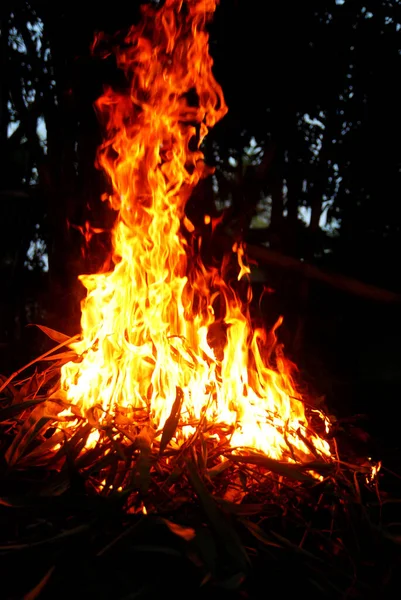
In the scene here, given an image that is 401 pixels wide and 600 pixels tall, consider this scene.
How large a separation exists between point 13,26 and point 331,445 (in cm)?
553

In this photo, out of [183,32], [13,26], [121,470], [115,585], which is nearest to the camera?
[115,585]

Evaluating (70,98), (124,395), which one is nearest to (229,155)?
(70,98)

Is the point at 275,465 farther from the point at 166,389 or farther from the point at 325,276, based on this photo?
the point at 325,276

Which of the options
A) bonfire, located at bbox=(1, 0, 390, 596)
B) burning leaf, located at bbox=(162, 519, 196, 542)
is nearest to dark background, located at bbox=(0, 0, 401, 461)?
bonfire, located at bbox=(1, 0, 390, 596)

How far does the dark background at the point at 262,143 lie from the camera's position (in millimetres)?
4883

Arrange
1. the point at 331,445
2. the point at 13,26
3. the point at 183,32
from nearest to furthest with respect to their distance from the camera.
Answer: the point at 331,445, the point at 183,32, the point at 13,26

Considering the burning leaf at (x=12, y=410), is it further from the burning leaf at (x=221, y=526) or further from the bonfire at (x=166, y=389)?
the burning leaf at (x=221, y=526)

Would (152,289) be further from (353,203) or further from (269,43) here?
(353,203)

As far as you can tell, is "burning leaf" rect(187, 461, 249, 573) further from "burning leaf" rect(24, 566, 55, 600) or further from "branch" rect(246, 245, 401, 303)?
"branch" rect(246, 245, 401, 303)

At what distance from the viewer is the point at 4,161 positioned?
620cm

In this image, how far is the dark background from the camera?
16.0ft

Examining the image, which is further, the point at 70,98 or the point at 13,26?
the point at 13,26

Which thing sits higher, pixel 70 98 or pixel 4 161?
pixel 70 98

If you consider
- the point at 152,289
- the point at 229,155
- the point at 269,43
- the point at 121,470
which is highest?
the point at 269,43
